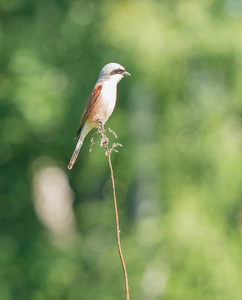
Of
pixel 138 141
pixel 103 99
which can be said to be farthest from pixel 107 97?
pixel 138 141

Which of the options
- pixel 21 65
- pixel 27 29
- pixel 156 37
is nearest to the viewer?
pixel 156 37

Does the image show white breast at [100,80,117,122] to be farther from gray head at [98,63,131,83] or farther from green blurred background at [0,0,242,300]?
green blurred background at [0,0,242,300]

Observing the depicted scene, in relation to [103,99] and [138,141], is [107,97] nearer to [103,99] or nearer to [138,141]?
[103,99]

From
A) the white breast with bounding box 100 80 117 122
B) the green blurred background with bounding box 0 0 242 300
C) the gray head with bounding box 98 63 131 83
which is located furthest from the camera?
the green blurred background with bounding box 0 0 242 300

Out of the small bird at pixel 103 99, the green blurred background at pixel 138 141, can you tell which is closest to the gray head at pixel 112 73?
the small bird at pixel 103 99

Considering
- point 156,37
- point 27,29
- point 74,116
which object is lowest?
point 74,116

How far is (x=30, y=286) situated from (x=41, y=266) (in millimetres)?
455

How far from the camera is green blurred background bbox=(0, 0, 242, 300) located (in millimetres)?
9234

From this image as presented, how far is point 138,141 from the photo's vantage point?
9.52 m

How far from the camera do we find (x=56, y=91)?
10.1 metres

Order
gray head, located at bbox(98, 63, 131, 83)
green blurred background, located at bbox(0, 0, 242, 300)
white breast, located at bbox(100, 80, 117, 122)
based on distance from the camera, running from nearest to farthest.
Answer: gray head, located at bbox(98, 63, 131, 83)
white breast, located at bbox(100, 80, 117, 122)
green blurred background, located at bbox(0, 0, 242, 300)

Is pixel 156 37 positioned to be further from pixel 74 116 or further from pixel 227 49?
pixel 74 116

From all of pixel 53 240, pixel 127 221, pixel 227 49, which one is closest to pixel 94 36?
pixel 227 49

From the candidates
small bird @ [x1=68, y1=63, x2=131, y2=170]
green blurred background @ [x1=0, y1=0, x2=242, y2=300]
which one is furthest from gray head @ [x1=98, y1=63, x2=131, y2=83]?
green blurred background @ [x1=0, y1=0, x2=242, y2=300]
